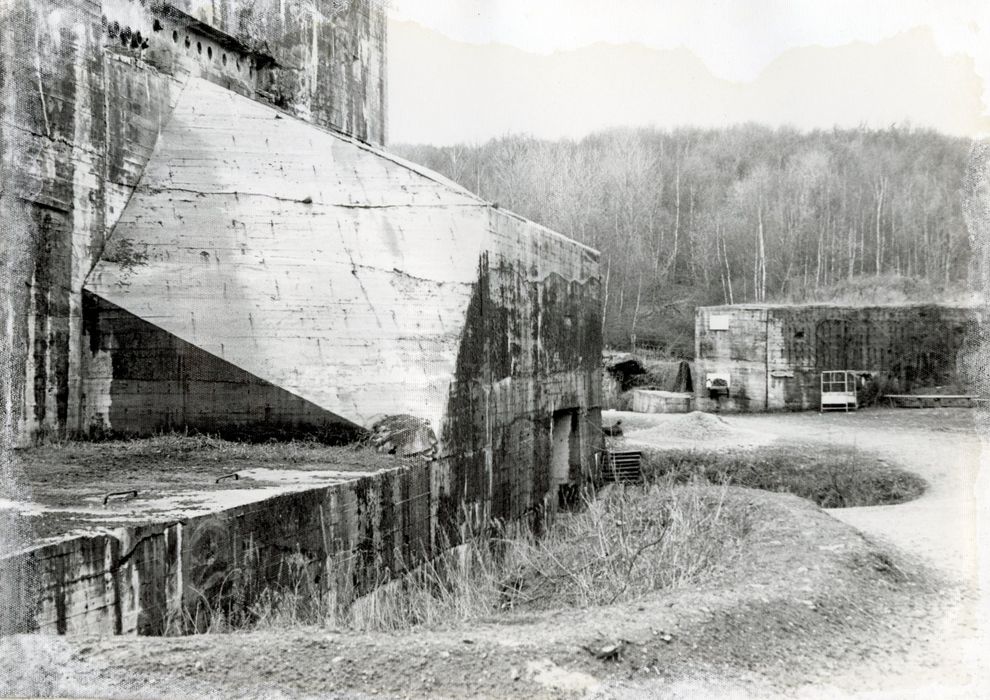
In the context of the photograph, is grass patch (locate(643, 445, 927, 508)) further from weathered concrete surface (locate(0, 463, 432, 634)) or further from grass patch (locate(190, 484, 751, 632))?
weathered concrete surface (locate(0, 463, 432, 634))

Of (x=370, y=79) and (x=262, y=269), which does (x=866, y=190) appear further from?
(x=262, y=269)

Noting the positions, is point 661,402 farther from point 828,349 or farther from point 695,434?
point 695,434

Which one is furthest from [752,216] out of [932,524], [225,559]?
[225,559]

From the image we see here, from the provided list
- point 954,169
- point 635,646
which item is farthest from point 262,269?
point 954,169

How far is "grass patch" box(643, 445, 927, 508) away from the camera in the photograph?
1039cm

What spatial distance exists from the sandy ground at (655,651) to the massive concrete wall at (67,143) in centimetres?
341

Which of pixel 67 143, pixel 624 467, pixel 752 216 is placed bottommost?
pixel 624 467

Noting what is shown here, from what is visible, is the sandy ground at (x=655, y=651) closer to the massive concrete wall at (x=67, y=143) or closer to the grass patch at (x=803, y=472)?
the massive concrete wall at (x=67, y=143)

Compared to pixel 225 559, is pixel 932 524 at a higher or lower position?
lower

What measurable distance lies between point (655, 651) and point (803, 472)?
873cm

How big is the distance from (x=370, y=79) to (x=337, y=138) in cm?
420

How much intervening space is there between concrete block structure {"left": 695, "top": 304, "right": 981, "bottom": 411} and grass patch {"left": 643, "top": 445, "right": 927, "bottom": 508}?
5.25 metres

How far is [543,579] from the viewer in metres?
5.82

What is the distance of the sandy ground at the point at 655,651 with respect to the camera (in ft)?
10.6
